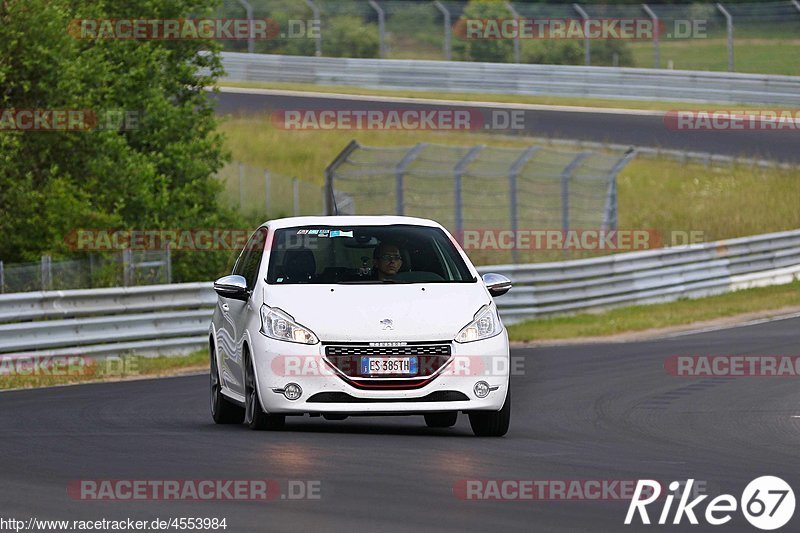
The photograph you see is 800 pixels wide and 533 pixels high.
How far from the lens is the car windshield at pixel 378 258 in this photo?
38.4 ft

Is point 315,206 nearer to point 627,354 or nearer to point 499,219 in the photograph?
point 499,219

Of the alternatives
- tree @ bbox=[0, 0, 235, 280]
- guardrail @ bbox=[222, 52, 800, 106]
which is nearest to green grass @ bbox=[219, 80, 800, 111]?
guardrail @ bbox=[222, 52, 800, 106]

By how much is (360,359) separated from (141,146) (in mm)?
21195

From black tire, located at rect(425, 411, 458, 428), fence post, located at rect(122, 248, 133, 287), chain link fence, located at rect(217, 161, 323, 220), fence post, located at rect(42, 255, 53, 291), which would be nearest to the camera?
black tire, located at rect(425, 411, 458, 428)

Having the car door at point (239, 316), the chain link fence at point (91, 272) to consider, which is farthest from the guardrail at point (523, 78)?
the car door at point (239, 316)

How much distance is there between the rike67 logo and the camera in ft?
25.1

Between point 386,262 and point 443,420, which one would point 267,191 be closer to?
point 443,420

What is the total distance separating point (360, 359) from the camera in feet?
35.8

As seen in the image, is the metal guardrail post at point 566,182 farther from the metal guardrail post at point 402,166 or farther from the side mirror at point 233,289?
the side mirror at point 233,289

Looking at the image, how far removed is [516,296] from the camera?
2591cm

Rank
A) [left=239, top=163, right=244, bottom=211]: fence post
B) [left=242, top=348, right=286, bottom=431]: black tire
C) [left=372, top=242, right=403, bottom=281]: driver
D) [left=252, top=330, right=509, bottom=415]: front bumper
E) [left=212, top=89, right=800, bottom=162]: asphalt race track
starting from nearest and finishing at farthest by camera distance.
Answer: [left=252, top=330, right=509, bottom=415]: front bumper → [left=242, top=348, right=286, bottom=431]: black tire → [left=372, top=242, right=403, bottom=281]: driver → [left=239, top=163, right=244, bottom=211]: fence post → [left=212, top=89, right=800, bottom=162]: asphalt race track

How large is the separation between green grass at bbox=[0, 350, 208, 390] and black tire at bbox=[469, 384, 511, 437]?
760cm

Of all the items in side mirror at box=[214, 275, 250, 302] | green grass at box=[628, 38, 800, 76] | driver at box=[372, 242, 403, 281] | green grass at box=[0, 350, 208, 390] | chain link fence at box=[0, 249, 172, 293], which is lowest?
green grass at box=[0, 350, 208, 390]

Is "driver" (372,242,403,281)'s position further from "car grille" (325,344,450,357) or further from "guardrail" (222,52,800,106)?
"guardrail" (222,52,800,106)
